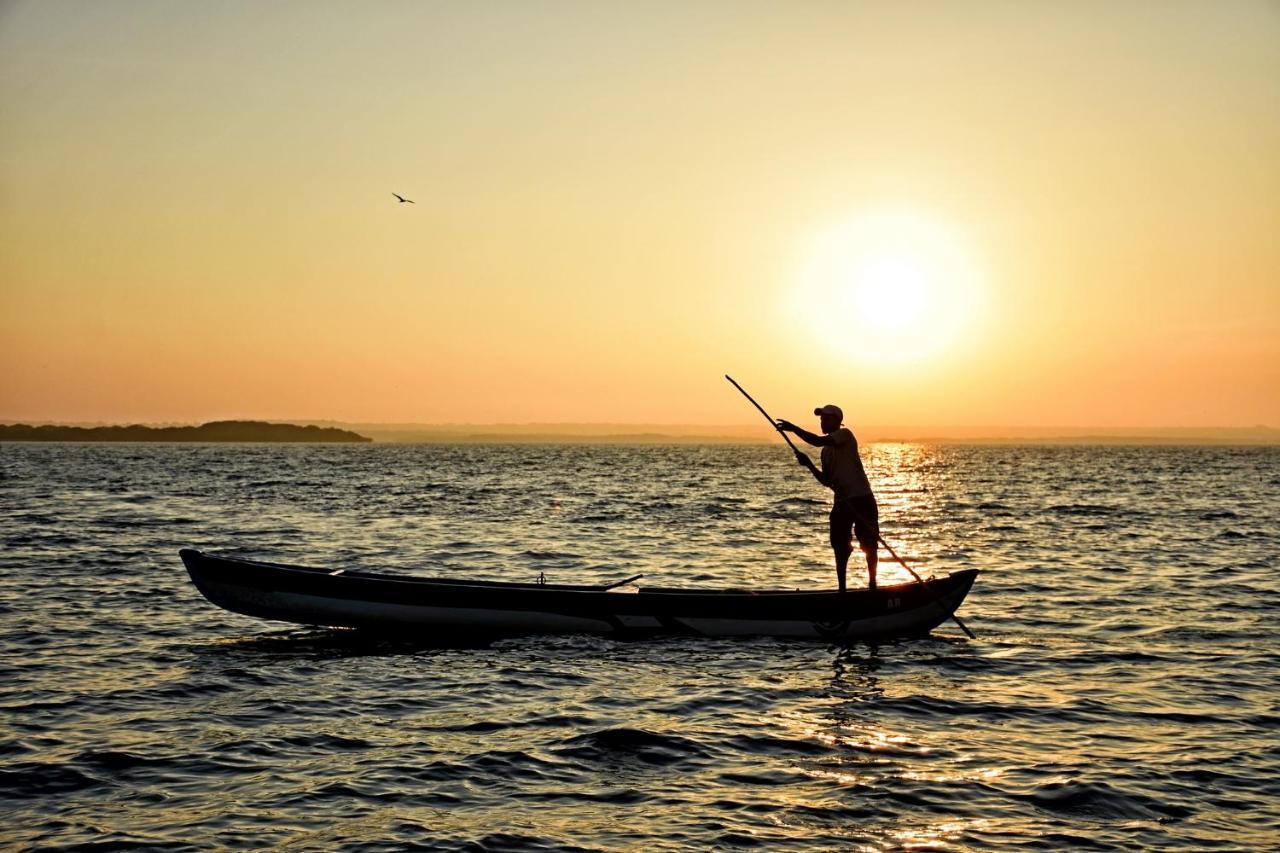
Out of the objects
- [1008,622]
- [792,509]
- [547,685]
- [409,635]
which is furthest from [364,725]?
[792,509]

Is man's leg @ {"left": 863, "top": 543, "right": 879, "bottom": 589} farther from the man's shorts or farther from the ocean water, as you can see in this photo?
the ocean water

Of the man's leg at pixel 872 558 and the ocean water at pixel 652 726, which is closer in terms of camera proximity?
the ocean water at pixel 652 726

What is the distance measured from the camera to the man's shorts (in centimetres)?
1806

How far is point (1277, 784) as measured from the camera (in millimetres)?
10641

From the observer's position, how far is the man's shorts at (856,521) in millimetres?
18062

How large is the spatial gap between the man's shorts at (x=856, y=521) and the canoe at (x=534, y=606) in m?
0.84

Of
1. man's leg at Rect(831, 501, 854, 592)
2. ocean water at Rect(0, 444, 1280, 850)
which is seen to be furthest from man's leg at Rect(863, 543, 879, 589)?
ocean water at Rect(0, 444, 1280, 850)

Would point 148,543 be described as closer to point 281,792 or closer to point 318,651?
point 318,651

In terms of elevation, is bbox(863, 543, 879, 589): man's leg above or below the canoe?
above

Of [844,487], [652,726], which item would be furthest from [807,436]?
[652,726]

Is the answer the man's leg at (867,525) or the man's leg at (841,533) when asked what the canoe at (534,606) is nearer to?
the man's leg at (841,533)

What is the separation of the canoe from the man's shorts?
843 mm

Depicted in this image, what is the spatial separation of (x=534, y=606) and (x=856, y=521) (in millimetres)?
5559

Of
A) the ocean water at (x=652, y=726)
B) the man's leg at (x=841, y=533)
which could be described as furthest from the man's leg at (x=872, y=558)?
the ocean water at (x=652, y=726)
